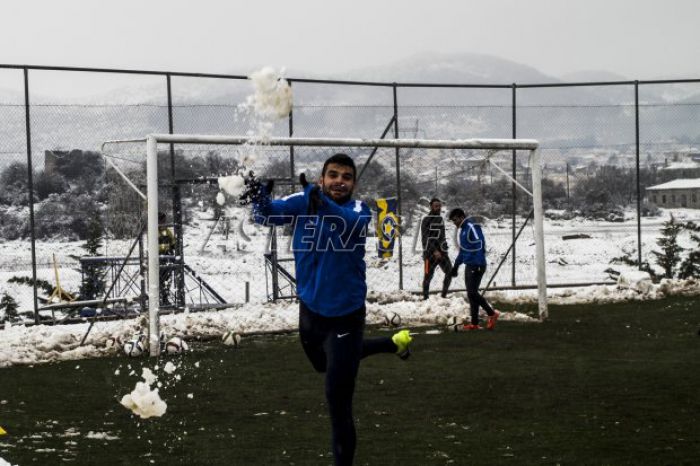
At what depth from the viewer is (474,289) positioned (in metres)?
13.3

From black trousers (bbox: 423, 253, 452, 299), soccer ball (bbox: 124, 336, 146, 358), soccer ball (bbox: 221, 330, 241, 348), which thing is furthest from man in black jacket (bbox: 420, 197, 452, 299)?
soccer ball (bbox: 124, 336, 146, 358)

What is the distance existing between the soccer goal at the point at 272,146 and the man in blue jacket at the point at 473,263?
1207 millimetres

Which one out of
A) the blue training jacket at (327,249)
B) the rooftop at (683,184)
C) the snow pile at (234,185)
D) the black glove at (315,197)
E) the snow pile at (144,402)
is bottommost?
the snow pile at (144,402)

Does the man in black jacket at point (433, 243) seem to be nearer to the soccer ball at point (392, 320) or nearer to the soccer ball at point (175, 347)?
the soccer ball at point (392, 320)

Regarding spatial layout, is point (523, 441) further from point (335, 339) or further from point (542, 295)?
point (542, 295)

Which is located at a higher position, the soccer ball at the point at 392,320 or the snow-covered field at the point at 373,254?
the snow-covered field at the point at 373,254

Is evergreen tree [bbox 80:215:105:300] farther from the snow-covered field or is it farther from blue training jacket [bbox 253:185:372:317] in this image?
blue training jacket [bbox 253:185:372:317]

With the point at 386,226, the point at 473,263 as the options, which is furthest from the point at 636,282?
the point at 473,263

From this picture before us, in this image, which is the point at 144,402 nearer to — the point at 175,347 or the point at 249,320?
the point at 175,347

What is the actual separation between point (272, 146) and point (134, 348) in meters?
3.90

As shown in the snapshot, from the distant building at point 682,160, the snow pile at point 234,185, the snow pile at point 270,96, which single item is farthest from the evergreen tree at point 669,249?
the snow pile at point 234,185

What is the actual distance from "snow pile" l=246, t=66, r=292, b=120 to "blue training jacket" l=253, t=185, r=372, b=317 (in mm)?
713

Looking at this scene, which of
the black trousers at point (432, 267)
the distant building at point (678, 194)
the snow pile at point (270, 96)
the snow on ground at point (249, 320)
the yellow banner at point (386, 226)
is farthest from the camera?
the distant building at point (678, 194)

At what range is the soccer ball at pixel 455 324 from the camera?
43.7 ft
